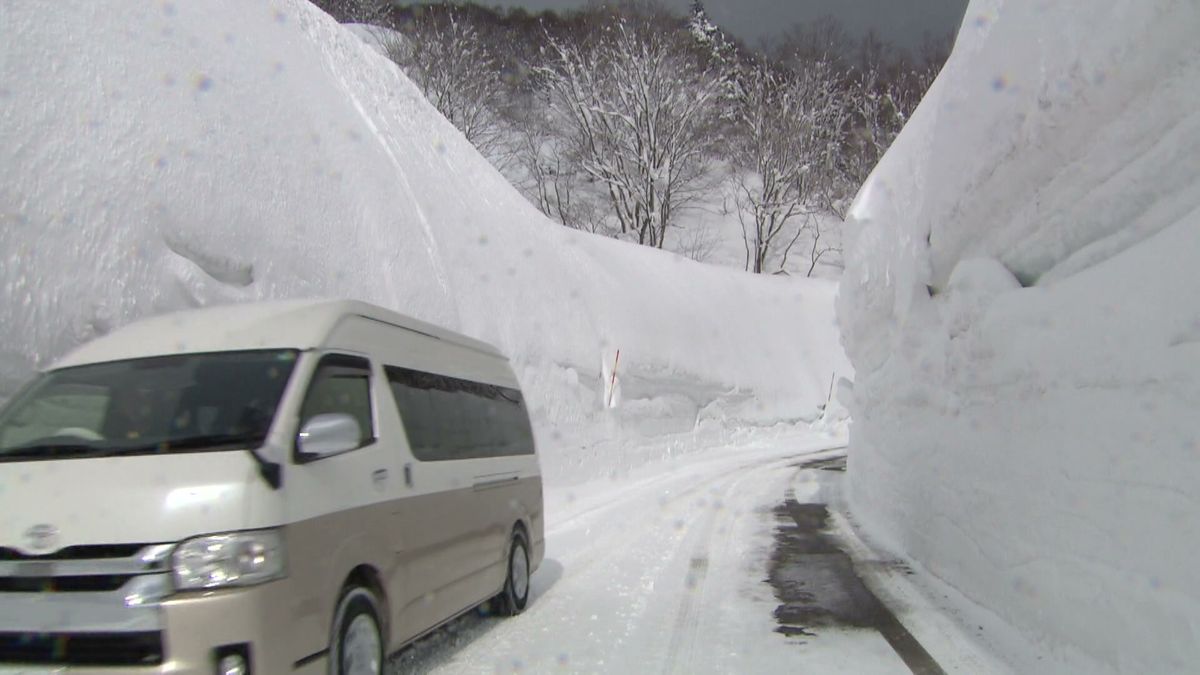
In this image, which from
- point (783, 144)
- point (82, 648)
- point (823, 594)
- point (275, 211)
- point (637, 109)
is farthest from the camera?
point (783, 144)

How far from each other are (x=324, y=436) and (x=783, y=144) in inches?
1697

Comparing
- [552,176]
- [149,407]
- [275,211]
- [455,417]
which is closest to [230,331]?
[149,407]

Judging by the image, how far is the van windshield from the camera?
3848 mm


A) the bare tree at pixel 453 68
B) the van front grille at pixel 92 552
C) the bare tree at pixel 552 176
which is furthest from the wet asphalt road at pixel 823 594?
the bare tree at pixel 552 176

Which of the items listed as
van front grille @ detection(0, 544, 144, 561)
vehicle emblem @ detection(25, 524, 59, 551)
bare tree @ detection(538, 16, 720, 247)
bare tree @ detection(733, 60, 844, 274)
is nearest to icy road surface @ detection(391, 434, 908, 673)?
van front grille @ detection(0, 544, 144, 561)

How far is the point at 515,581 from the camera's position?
6.59 metres

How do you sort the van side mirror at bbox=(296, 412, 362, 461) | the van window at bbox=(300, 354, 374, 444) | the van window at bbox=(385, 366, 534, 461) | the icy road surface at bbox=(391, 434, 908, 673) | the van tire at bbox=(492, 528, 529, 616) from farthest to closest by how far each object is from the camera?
the van tire at bbox=(492, 528, 529, 616)
the icy road surface at bbox=(391, 434, 908, 673)
the van window at bbox=(385, 366, 534, 461)
the van window at bbox=(300, 354, 374, 444)
the van side mirror at bbox=(296, 412, 362, 461)

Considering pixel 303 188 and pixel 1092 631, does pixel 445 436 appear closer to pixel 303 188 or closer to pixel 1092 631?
pixel 1092 631

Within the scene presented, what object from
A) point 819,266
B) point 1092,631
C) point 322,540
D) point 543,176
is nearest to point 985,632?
point 1092,631

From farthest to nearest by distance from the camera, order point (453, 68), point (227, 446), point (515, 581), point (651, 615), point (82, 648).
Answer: point (453, 68) → point (515, 581) → point (651, 615) → point (227, 446) → point (82, 648)

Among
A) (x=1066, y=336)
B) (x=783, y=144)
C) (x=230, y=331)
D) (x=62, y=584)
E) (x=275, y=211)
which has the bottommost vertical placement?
(x=62, y=584)

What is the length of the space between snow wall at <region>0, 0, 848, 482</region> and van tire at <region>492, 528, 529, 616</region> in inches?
161

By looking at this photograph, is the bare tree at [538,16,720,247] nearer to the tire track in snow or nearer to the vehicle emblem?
the tire track in snow

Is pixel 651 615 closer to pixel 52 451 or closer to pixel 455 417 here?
pixel 455 417
